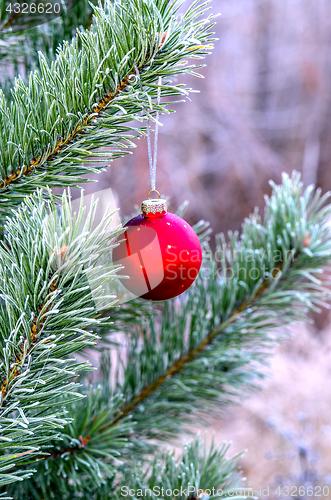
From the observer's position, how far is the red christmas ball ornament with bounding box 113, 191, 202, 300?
377 mm

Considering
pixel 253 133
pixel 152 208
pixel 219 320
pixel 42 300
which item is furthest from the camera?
pixel 253 133

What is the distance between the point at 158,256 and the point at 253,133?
6.55ft

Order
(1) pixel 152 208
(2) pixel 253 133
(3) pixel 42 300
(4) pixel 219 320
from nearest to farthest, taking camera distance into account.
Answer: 1. (3) pixel 42 300
2. (1) pixel 152 208
3. (4) pixel 219 320
4. (2) pixel 253 133

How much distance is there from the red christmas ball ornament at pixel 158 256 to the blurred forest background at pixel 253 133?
1.39 m

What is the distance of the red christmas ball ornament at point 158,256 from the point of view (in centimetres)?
38

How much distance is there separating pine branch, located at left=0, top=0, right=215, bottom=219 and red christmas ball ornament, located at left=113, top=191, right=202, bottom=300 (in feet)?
0.25

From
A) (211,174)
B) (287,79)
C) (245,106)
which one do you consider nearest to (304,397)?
(211,174)

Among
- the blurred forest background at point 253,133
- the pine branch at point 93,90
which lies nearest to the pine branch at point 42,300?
the pine branch at point 93,90

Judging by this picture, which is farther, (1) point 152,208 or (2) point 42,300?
(1) point 152,208

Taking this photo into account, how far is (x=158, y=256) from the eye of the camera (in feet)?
1.24
